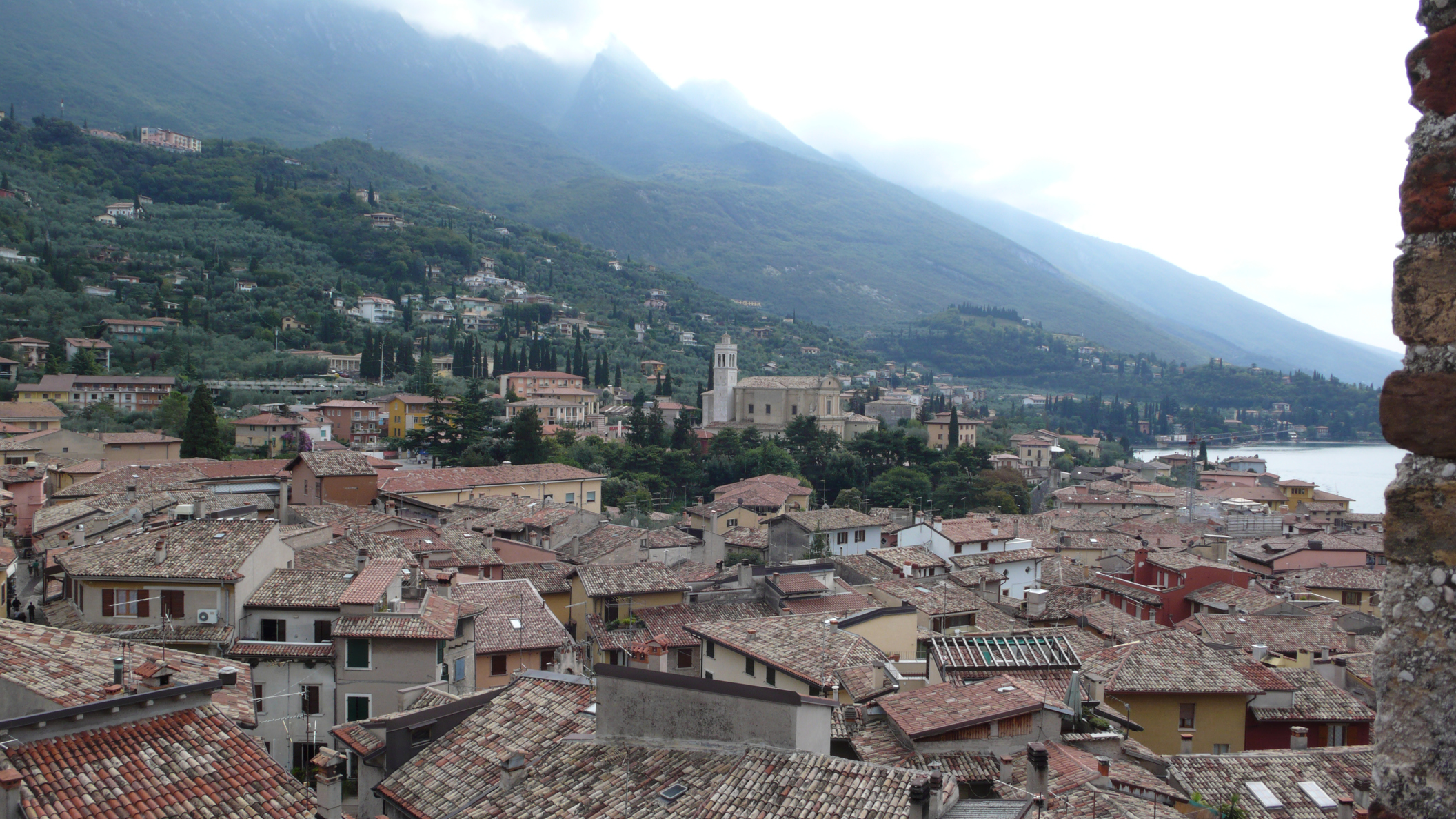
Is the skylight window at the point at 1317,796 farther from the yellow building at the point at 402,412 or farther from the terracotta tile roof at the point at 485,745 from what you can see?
the yellow building at the point at 402,412

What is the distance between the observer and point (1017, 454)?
287 ft

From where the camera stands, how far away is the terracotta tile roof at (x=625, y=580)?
74.1ft

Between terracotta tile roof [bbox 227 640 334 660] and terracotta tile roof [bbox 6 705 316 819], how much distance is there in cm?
763

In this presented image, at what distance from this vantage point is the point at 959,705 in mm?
10594

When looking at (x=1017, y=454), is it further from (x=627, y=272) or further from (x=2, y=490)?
(x=627, y=272)

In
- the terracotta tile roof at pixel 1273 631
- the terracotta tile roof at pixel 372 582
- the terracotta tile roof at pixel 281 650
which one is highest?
the terracotta tile roof at pixel 372 582

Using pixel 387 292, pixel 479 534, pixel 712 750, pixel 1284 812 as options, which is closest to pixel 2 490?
pixel 479 534

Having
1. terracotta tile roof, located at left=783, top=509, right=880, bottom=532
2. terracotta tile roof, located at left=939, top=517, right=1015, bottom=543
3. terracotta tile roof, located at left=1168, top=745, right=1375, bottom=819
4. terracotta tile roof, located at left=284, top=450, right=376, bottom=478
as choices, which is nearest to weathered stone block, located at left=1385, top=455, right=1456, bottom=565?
terracotta tile roof, located at left=1168, top=745, right=1375, bottom=819

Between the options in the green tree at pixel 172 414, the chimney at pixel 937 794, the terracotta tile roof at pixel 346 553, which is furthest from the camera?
the green tree at pixel 172 414

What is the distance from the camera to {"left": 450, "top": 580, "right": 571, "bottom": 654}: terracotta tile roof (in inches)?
728

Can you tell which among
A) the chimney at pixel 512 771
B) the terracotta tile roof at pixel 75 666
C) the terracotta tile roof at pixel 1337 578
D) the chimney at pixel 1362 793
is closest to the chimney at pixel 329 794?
the terracotta tile roof at pixel 75 666

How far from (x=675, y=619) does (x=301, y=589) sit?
759 cm

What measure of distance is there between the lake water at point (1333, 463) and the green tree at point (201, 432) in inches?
3537

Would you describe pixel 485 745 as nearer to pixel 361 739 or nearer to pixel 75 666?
pixel 361 739
